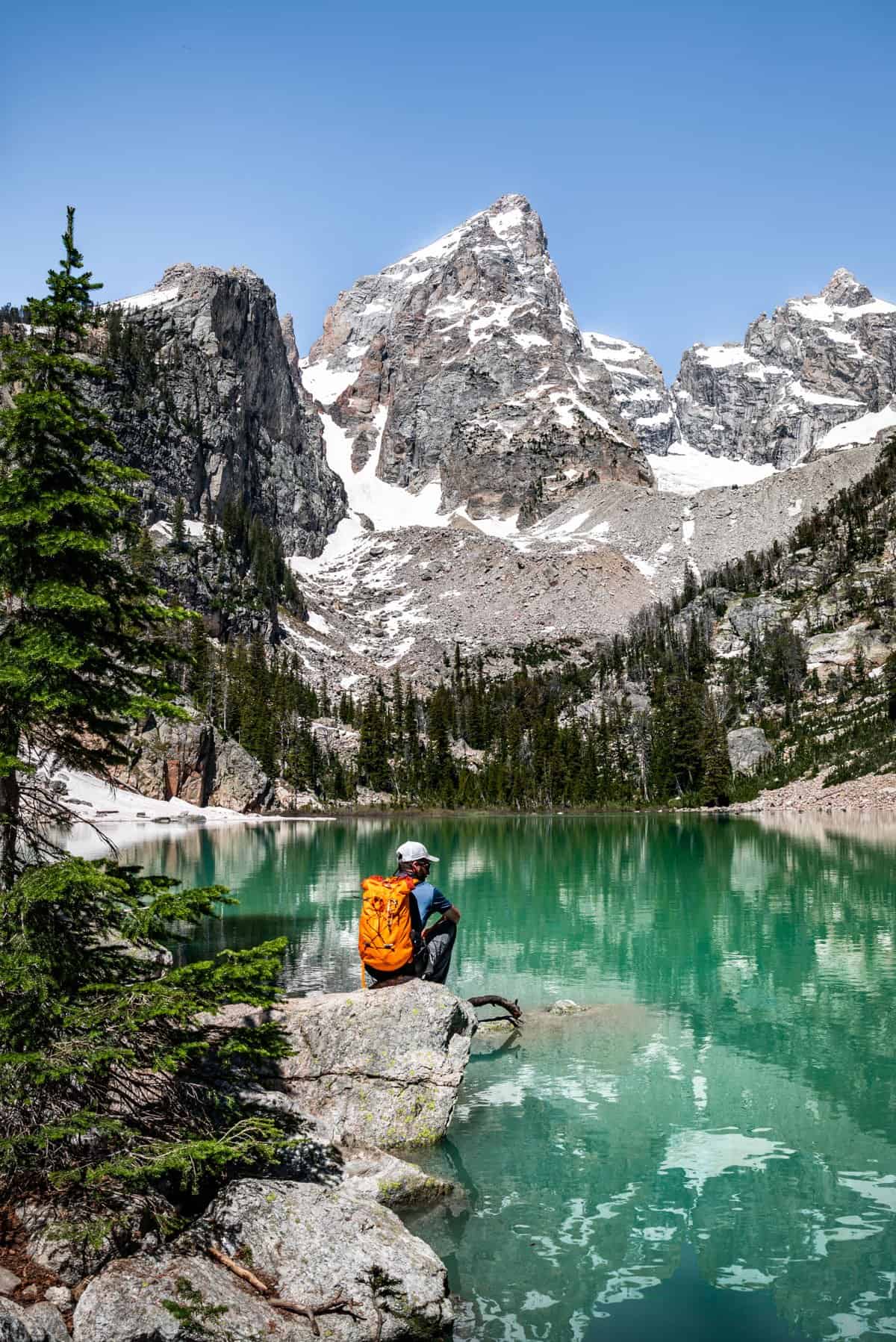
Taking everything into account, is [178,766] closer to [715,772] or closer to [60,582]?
[715,772]

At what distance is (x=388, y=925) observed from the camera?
38.2ft

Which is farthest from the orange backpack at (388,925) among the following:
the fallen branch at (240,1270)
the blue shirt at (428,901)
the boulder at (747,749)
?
the boulder at (747,749)

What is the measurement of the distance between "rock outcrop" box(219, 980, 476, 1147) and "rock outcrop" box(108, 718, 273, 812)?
248 ft

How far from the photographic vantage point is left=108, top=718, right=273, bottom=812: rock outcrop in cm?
8988

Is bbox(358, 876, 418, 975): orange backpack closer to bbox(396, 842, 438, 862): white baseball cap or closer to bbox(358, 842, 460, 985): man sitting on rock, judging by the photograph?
bbox(358, 842, 460, 985): man sitting on rock

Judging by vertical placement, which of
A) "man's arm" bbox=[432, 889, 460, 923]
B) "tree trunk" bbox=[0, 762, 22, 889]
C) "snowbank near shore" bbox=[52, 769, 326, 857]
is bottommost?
"snowbank near shore" bbox=[52, 769, 326, 857]

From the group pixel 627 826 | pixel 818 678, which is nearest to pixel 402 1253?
pixel 627 826

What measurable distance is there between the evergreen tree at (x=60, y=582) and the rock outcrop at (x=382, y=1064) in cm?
402

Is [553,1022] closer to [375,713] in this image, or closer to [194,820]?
[194,820]

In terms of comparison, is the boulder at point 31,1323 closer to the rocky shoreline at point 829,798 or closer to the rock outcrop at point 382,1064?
the rock outcrop at point 382,1064

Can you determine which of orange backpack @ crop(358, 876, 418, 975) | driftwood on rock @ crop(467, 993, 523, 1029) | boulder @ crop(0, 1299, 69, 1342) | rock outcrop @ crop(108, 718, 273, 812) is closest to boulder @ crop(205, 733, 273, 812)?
rock outcrop @ crop(108, 718, 273, 812)

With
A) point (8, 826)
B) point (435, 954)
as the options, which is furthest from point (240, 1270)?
point (435, 954)

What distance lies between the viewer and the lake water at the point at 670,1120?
7328mm

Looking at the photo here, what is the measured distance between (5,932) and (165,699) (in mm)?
2619
